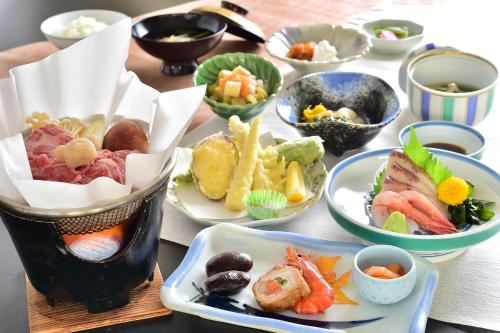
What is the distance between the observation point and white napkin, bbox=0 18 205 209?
0.80 meters

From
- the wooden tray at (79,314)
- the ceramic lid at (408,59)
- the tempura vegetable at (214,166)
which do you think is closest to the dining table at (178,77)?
the wooden tray at (79,314)

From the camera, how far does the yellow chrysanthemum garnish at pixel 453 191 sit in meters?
1.00

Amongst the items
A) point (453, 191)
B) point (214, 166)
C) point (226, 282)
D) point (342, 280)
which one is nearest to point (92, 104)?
point (214, 166)

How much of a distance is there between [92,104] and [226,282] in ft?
1.15

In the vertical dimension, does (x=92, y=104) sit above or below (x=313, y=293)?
above

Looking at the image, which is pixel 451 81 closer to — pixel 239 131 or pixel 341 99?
pixel 341 99

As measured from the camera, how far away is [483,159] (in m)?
1.27

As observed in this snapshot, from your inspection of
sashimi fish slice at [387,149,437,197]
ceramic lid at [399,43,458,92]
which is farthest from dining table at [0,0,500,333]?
ceramic lid at [399,43,458,92]

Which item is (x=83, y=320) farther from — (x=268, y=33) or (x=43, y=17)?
(x=43, y=17)

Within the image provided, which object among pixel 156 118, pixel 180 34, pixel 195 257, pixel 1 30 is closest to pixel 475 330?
pixel 195 257

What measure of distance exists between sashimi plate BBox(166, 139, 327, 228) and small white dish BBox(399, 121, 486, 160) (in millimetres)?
181

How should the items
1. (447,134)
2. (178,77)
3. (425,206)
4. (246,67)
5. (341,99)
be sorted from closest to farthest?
1. (425,206)
2. (447,134)
3. (341,99)
4. (246,67)
5. (178,77)

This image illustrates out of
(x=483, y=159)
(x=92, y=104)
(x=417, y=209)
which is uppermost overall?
(x=92, y=104)

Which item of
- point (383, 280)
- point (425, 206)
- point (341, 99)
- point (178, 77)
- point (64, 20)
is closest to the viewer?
point (383, 280)
